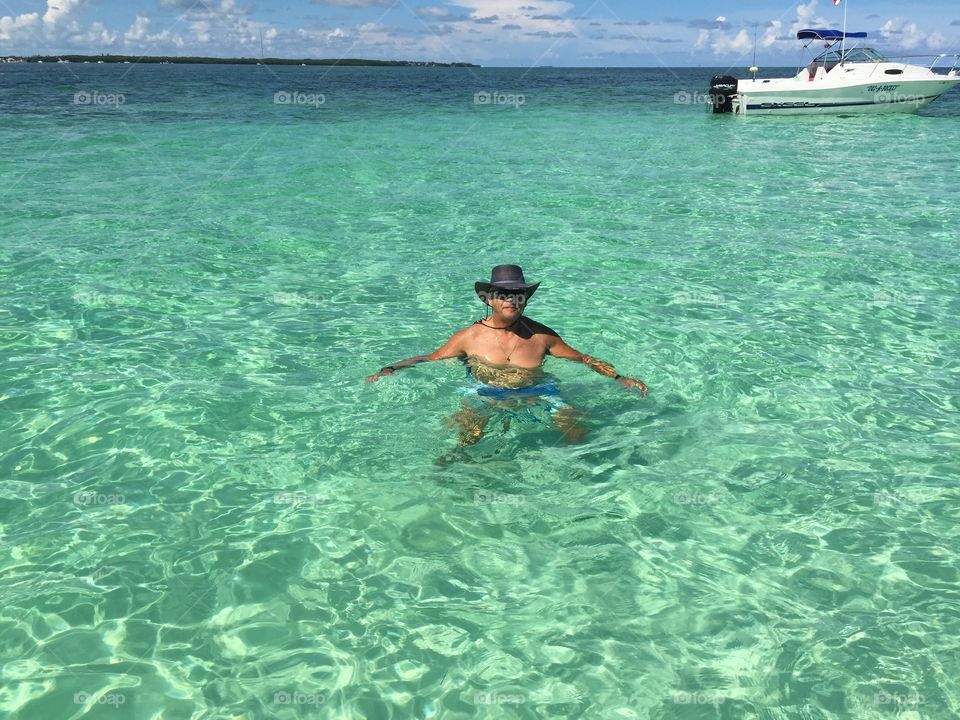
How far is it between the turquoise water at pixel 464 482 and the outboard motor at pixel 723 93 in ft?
88.5

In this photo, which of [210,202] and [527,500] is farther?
[210,202]

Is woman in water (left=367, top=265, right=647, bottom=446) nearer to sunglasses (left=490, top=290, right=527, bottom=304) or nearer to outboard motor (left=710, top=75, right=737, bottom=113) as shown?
sunglasses (left=490, top=290, right=527, bottom=304)

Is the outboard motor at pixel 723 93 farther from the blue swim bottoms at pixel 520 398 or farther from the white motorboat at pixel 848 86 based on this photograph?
the blue swim bottoms at pixel 520 398

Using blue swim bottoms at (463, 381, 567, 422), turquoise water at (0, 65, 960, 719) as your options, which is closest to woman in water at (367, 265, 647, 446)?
blue swim bottoms at (463, 381, 567, 422)

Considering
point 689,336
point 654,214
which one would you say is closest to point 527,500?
point 689,336

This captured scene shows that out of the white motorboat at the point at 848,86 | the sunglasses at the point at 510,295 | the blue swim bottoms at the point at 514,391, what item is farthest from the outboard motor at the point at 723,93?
the sunglasses at the point at 510,295

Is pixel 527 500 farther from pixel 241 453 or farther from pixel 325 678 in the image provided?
pixel 241 453

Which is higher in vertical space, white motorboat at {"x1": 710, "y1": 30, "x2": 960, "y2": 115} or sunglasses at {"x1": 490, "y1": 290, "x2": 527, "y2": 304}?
white motorboat at {"x1": 710, "y1": 30, "x2": 960, "y2": 115}

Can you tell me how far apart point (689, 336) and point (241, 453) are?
5.01 metres

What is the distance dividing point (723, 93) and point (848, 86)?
19.1 ft

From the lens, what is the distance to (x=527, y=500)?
17.2ft

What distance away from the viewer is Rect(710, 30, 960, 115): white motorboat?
34031 mm

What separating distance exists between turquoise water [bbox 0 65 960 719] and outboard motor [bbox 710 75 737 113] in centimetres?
2698

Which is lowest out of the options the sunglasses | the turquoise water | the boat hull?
the turquoise water
